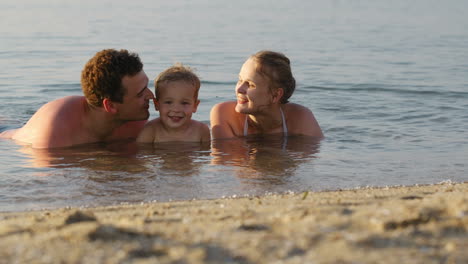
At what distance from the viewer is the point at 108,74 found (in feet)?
20.2

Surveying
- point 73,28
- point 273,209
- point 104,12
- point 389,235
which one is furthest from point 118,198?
point 104,12

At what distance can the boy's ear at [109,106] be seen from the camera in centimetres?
631

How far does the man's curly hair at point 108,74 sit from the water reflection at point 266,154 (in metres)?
1.14

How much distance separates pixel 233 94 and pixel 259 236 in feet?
25.5

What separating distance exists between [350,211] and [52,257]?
4.86 ft

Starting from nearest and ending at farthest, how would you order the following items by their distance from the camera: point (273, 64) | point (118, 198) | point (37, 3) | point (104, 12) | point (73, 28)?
point (118, 198), point (273, 64), point (73, 28), point (104, 12), point (37, 3)

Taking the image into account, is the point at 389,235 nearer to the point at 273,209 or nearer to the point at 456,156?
the point at 273,209

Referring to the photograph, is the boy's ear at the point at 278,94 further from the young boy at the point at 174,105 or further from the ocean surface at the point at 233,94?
the young boy at the point at 174,105

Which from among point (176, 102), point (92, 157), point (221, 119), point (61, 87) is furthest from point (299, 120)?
point (61, 87)

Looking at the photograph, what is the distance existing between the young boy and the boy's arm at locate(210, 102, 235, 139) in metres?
0.31

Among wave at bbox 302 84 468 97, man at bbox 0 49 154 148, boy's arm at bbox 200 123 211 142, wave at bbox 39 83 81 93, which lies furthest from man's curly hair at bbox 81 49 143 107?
wave at bbox 302 84 468 97

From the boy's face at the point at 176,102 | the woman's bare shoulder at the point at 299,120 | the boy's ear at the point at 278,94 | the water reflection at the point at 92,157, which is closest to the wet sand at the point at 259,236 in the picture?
the water reflection at the point at 92,157

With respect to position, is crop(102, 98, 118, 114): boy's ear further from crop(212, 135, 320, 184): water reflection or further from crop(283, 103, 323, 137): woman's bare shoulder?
crop(283, 103, 323, 137): woman's bare shoulder

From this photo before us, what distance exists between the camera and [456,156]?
6535 millimetres
